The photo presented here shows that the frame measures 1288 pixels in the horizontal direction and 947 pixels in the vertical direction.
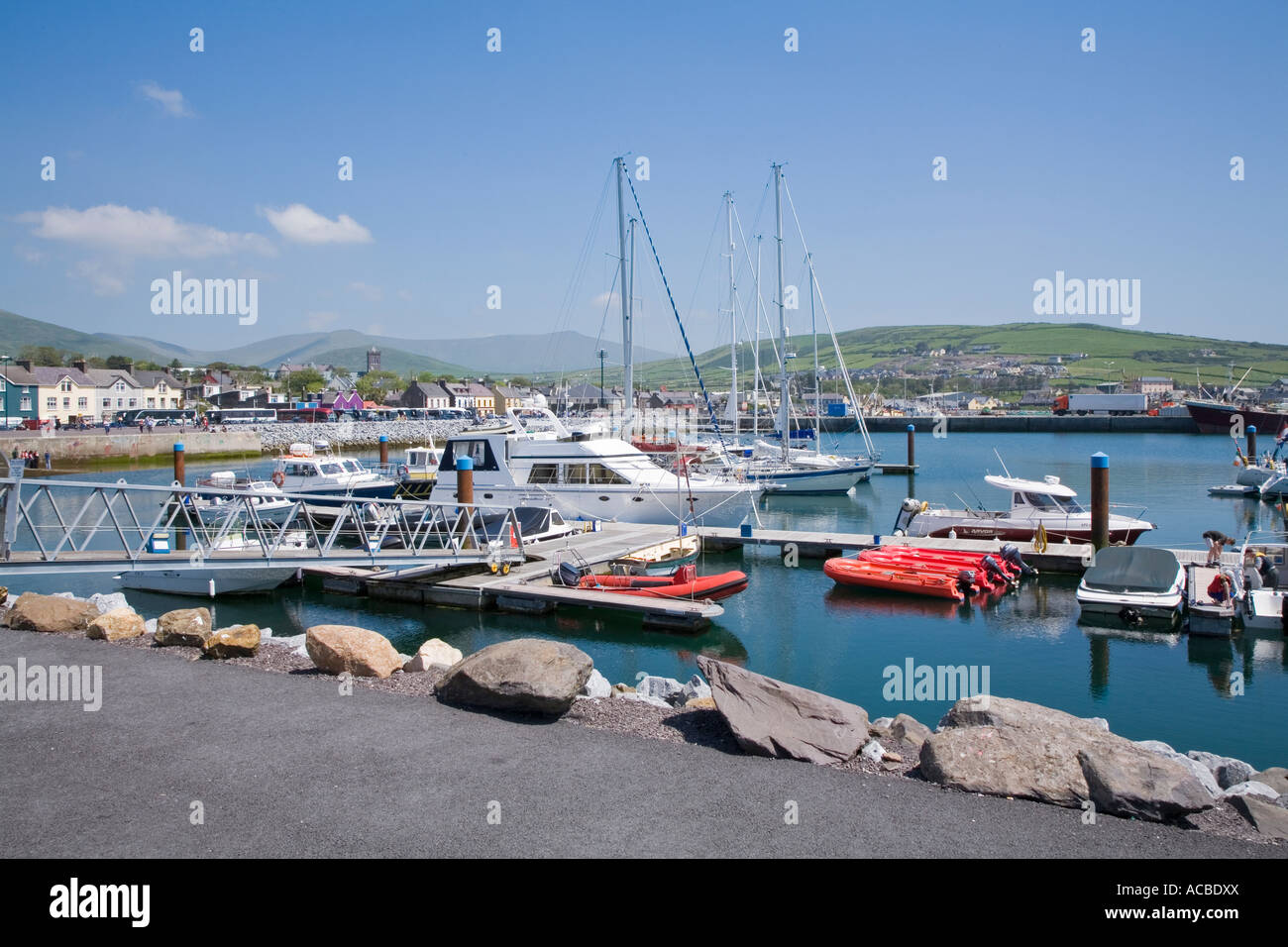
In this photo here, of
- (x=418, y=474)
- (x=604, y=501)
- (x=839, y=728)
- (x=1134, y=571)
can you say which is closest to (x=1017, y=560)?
(x=1134, y=571)

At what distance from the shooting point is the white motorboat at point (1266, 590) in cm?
1886

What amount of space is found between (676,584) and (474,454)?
525 inches

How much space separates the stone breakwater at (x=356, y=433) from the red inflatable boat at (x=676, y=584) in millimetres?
69139

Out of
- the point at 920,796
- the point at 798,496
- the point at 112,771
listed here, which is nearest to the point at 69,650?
the point at 112,771

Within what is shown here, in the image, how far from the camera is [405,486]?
117 feet

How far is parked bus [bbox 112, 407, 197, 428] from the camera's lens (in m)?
97.8

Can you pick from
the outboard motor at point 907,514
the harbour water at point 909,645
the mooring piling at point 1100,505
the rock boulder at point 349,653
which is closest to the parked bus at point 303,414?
the harbour water at point 909,645

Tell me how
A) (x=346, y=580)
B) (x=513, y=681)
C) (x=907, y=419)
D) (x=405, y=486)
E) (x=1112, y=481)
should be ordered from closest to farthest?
(x=513, y=681), (x=346, y=580), (x=405, y=486), (x=1112, y=481), (x=907, y=419)

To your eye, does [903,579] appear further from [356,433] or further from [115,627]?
[356,433]

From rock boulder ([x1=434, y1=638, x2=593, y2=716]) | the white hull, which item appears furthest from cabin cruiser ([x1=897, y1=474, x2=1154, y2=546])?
rock boulder ([x1=434, y1=638, x2=593, y2=716])

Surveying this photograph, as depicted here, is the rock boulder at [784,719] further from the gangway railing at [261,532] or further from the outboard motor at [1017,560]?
the outboard motor at [1017,560]

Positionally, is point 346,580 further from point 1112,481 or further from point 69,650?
point 1112,481

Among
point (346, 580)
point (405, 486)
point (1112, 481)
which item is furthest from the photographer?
point (1112, 481)
